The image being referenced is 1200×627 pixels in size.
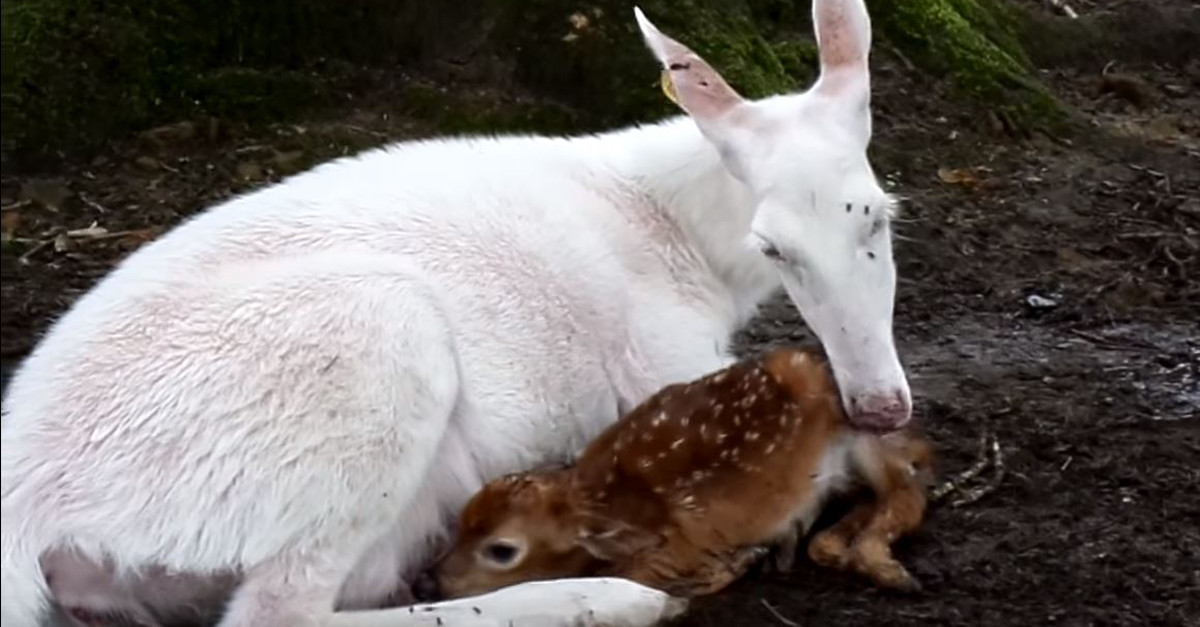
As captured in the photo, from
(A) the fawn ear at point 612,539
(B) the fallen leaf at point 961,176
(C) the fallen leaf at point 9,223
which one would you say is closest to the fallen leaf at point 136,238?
(C) the fallen leaf at point 9,223

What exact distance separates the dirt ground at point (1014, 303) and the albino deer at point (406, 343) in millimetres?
461

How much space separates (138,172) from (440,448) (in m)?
3.01

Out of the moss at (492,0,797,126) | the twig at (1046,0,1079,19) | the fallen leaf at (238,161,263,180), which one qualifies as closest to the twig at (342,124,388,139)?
the fallen leaf at (238,161,263,180)

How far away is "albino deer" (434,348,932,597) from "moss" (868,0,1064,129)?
4014 millimetres

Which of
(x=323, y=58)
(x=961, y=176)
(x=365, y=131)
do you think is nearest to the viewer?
(x=365, y=131)

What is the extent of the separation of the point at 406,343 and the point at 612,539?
0.66 m

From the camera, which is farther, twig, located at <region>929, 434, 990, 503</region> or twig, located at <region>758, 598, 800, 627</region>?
twig, located at <region>929, 434, 990, 503</region>

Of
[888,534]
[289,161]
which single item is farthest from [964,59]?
[888,534]

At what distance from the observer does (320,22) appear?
6820 millimetres

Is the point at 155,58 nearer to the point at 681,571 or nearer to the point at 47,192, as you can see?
the point at 47,192

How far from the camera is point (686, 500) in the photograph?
4039 millimetres

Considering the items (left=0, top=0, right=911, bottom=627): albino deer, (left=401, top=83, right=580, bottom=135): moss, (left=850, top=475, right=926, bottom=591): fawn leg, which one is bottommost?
(left=401, top=83, right=580, bottom=135): moss

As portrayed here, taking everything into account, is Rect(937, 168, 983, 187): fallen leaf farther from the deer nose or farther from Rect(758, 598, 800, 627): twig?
Rect(758, 598, 800, 627): twig

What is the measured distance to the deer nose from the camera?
4027 millimetres
